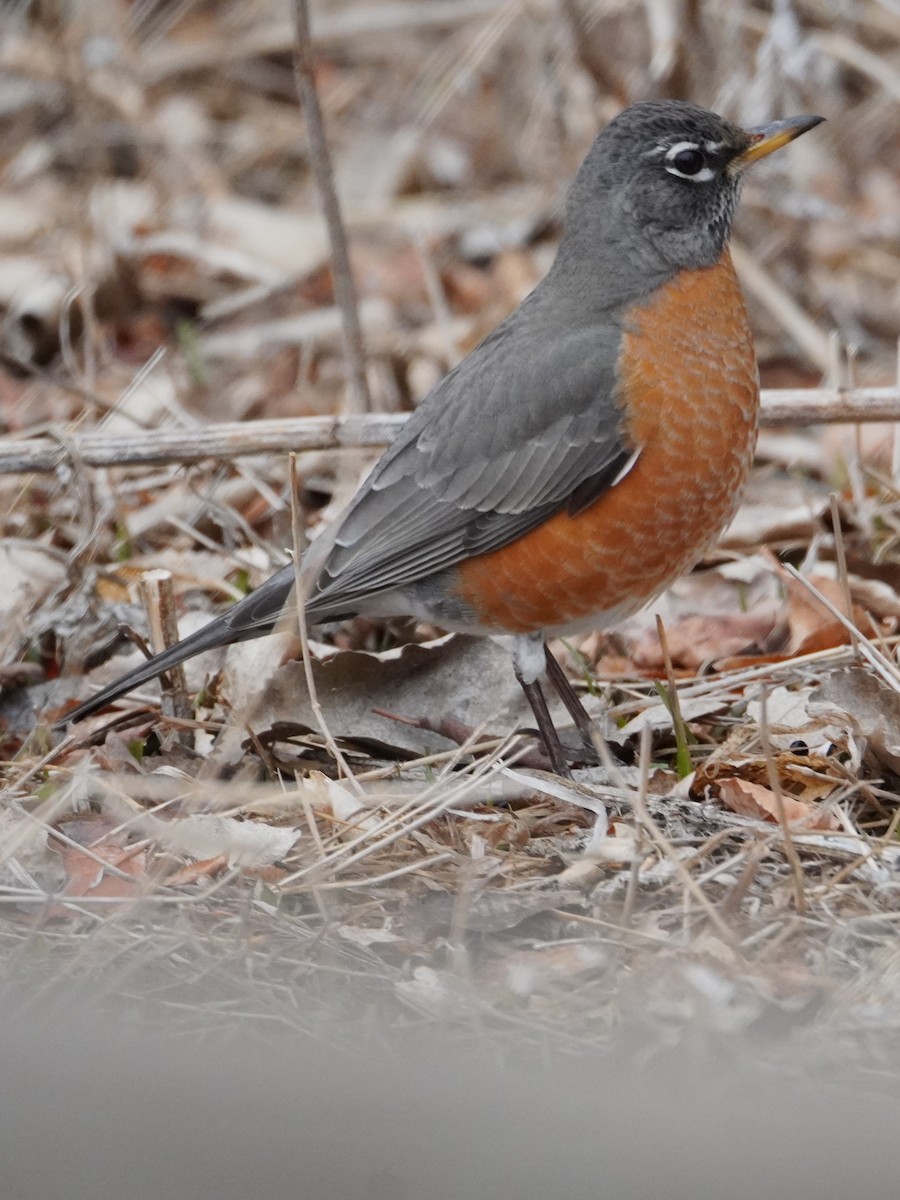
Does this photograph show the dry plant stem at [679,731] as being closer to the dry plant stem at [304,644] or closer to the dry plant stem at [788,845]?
the dry plant stem at [788,845]

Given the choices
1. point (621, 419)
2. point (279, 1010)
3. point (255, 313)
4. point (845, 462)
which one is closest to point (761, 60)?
point (845, 462)

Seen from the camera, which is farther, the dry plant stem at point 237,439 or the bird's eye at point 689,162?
the dry plant stem at point 237,439

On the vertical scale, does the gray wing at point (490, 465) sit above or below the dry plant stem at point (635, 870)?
above

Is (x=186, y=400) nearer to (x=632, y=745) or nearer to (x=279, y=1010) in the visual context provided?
(x=632, y=745)

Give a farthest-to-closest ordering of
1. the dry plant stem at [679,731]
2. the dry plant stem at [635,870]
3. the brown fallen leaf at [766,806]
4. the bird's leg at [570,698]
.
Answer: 1. the bird's leg at [570,698]
2. the dry plant stem at [679,731]
3. the brown fallen leaf at [766,806]
4. the dry plant stem at [635,870]

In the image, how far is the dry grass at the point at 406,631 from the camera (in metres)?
2.45

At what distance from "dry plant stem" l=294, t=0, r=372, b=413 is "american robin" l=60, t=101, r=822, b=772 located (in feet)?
3.10

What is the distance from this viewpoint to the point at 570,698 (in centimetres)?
380

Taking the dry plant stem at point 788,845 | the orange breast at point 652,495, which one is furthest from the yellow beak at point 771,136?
the dry plant stem at point 788,845

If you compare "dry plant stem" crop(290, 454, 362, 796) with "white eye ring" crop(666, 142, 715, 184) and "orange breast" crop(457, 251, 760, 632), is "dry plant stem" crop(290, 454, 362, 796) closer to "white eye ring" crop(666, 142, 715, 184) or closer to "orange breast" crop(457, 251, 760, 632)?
"orange breast" crop(457, 251, 760, 632)

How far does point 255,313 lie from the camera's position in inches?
255

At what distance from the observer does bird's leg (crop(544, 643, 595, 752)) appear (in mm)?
3727

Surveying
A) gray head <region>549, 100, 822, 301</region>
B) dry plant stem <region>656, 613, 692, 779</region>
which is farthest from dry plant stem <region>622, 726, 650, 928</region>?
gray head <region>549, 100, 822, 301</region>

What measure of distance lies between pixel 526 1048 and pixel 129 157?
658cm
